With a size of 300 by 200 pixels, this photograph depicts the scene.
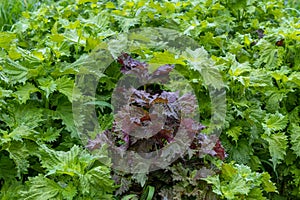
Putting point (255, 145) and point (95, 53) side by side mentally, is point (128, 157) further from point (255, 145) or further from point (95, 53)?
point (255, 145)

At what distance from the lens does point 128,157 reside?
79.3 inches

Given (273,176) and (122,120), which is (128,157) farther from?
(273,176)

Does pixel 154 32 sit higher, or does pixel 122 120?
pixel 122 120

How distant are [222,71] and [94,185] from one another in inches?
39.4

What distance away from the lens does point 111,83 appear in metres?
2.60

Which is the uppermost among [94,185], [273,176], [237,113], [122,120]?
[122,120]

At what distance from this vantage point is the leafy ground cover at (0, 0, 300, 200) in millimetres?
2008

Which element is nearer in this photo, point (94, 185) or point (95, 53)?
point (94, 185)

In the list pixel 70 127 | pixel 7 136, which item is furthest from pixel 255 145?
pixel 7 136

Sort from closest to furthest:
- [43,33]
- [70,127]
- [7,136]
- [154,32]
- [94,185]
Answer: [94,185]
[7,136]
[70,127]
[154,32]
[43,33]

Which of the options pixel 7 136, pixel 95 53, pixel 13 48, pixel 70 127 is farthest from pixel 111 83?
pixel 7 136

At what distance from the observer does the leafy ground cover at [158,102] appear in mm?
2008

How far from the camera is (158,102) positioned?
79.8 inches

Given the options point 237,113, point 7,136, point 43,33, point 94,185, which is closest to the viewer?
point 94,185
